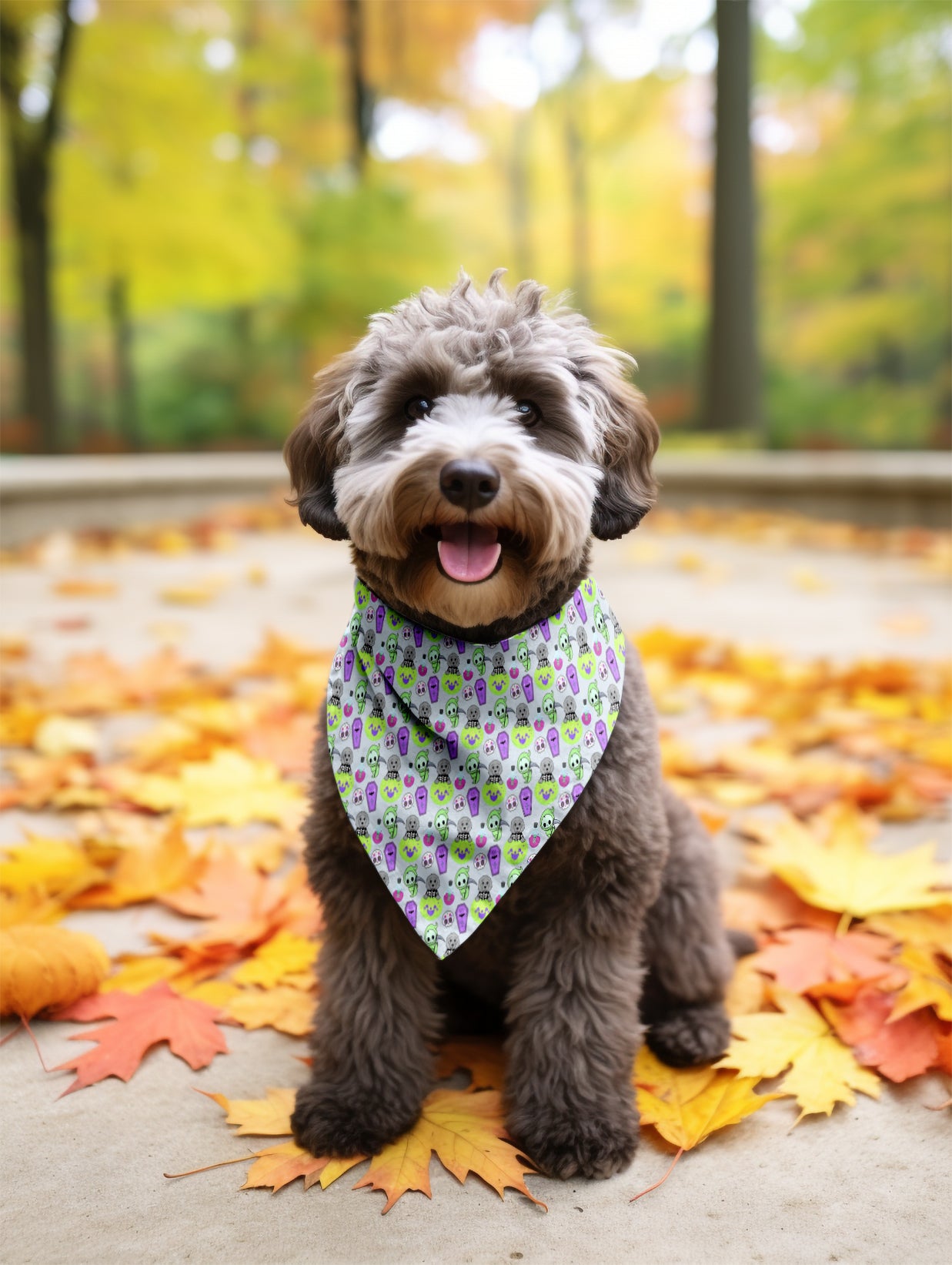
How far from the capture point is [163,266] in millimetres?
14836

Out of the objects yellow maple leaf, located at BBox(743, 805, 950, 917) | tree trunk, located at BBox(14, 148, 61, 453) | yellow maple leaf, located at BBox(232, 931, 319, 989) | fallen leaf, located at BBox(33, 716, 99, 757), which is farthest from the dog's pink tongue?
tree trunk, located at BBox(14, 148, 61, 453)

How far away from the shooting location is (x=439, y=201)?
969 inches

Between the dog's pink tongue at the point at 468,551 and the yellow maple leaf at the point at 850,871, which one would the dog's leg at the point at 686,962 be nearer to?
the yellow maple leaf at the point at 850,871

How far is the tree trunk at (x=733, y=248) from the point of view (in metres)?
14.2

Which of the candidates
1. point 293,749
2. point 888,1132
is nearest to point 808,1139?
point 888,1132

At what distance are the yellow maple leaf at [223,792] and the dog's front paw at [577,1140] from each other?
5.38 ft

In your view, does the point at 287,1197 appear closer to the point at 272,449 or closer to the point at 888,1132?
the point at 888,1132

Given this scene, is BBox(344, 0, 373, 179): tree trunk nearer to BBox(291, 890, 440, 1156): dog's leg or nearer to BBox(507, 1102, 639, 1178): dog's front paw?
BBox(291, 890, 440, 1156): dog's leg

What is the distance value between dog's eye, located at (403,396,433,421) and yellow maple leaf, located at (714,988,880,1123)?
148 centimetres

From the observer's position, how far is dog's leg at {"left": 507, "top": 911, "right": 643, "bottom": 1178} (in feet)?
6.91

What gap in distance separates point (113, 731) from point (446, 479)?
2.91 meters

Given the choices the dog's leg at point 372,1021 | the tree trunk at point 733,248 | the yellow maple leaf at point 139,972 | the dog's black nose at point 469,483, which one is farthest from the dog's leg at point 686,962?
the tree trunk at point 733,248

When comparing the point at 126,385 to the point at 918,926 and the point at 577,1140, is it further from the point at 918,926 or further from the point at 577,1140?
the point at 577,1140

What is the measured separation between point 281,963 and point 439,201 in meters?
24.3
